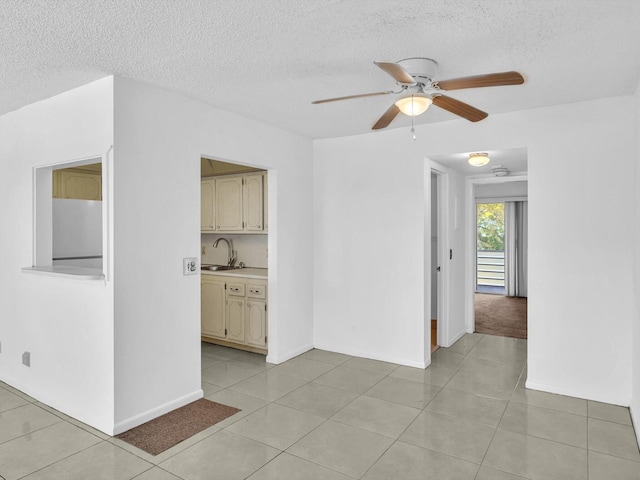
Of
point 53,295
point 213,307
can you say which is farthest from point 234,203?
point 53,295

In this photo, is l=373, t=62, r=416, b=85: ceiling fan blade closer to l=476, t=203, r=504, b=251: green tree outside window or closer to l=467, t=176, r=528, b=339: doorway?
l=467, t=176, r=528, b=339: doorway

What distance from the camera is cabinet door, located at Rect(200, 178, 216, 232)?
210 inches

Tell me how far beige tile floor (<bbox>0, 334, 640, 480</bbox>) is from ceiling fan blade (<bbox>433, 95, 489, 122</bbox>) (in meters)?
2.13

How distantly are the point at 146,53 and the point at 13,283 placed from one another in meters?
2.55

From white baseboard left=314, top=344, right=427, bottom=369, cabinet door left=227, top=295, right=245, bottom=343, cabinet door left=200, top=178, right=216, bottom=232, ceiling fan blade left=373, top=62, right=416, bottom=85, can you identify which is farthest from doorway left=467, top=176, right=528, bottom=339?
ceiling fan blade left=373, top=62, right=416, bottom=85

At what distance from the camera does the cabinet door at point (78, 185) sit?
4.96 m

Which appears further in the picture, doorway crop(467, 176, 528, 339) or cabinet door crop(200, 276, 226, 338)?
doorway crop(467, 176, 528, 339)

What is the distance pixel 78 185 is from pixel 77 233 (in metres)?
1.43

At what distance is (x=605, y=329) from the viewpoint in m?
3.36

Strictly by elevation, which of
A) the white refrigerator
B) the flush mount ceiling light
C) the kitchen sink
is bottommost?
the kitchen sink

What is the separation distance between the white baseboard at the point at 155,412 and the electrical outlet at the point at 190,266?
98cm

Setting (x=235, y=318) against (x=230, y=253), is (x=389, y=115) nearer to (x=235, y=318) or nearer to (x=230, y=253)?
(x=235, y=318)

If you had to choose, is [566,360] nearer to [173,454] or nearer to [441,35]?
[441,35]

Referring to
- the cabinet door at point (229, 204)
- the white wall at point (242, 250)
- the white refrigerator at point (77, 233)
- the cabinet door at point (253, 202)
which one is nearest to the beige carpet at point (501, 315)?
the white wall at point (242, 250)
